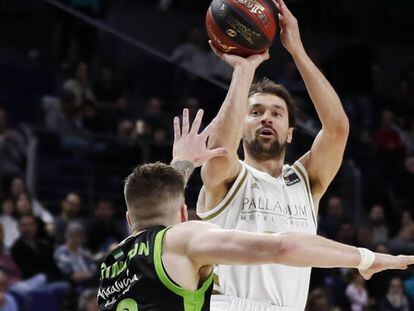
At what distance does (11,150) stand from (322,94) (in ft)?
23.3

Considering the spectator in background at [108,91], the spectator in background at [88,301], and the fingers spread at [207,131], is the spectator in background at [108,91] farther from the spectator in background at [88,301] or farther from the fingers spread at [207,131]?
the fingers spread at [207,131]

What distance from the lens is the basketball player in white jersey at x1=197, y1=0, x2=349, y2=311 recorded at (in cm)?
555

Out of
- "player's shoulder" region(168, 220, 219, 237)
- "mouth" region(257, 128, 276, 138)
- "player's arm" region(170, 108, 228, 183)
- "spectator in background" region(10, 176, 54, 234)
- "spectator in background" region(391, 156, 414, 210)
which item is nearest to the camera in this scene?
"player's shoulder" region(168, 220, 219, 237)

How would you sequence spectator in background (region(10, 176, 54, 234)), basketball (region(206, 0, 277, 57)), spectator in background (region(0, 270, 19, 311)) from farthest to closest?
spectator in background (region(10, 176, 54, 234)) < spectator in background (region(0, 270, 19, 311)) < basketball (region(206, 0, 277, 57))

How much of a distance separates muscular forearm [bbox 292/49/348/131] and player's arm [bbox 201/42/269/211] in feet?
1.16

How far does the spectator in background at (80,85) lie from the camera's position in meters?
13.4

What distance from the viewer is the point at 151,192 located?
4285 millimetres

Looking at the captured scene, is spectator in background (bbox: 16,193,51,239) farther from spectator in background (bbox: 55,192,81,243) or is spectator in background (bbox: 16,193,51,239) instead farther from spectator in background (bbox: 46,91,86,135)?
spectator in background (bbox: 46,91,86,135)

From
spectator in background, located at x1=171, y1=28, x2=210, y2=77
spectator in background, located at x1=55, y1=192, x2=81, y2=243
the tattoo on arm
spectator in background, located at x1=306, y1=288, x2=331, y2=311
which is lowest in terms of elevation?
the tattoo on arm

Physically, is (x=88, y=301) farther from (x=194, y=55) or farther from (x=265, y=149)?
(x=194, y=55)

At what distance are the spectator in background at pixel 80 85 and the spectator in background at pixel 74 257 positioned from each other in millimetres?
2906

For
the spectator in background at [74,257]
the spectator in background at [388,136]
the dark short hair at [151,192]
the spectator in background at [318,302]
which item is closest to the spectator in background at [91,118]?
the spectator in background at [74,257]

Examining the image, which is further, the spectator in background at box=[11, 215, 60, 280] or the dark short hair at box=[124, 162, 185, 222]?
the spectator in background at box=[11, 215, 60, 280]

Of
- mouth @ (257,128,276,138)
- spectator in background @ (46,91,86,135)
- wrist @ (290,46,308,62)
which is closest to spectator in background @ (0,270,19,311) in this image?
spectator in background @ (46,91,86,135)
